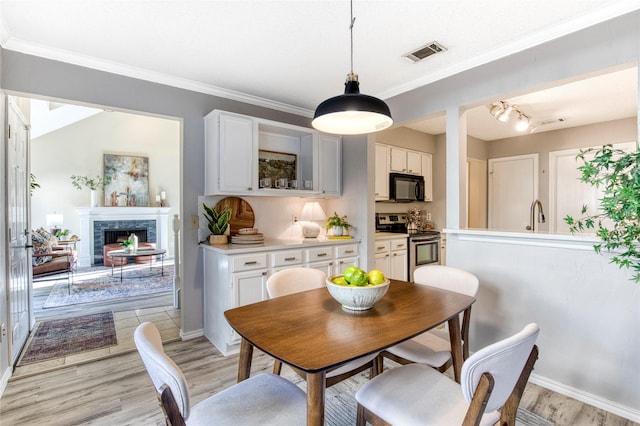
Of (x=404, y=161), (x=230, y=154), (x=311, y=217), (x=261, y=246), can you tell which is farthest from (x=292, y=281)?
(x=404, y=161)

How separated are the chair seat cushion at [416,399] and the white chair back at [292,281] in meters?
0.81

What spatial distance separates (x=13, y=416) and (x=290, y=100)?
3.40 meters

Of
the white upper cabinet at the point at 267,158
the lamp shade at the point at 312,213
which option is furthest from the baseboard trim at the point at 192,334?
the lamp shade at the point at 312,213

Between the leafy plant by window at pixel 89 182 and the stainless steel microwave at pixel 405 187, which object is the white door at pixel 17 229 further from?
the leafy plant by window at pixel 89 182

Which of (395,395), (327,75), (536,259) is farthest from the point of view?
(327,75)

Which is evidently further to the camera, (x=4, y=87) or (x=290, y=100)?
(x=290, y=100)

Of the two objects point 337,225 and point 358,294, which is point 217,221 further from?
point 358,294

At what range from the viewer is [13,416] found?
192cm

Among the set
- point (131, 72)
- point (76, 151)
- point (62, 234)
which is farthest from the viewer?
point (76, 151)

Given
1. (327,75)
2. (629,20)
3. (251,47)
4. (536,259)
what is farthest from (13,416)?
(629,20)

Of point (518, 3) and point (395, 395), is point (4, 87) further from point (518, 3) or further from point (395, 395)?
point (518, 3)

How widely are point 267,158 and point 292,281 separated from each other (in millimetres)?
1978

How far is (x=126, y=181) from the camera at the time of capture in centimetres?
747

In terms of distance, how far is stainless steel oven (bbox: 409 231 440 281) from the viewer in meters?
4.42
